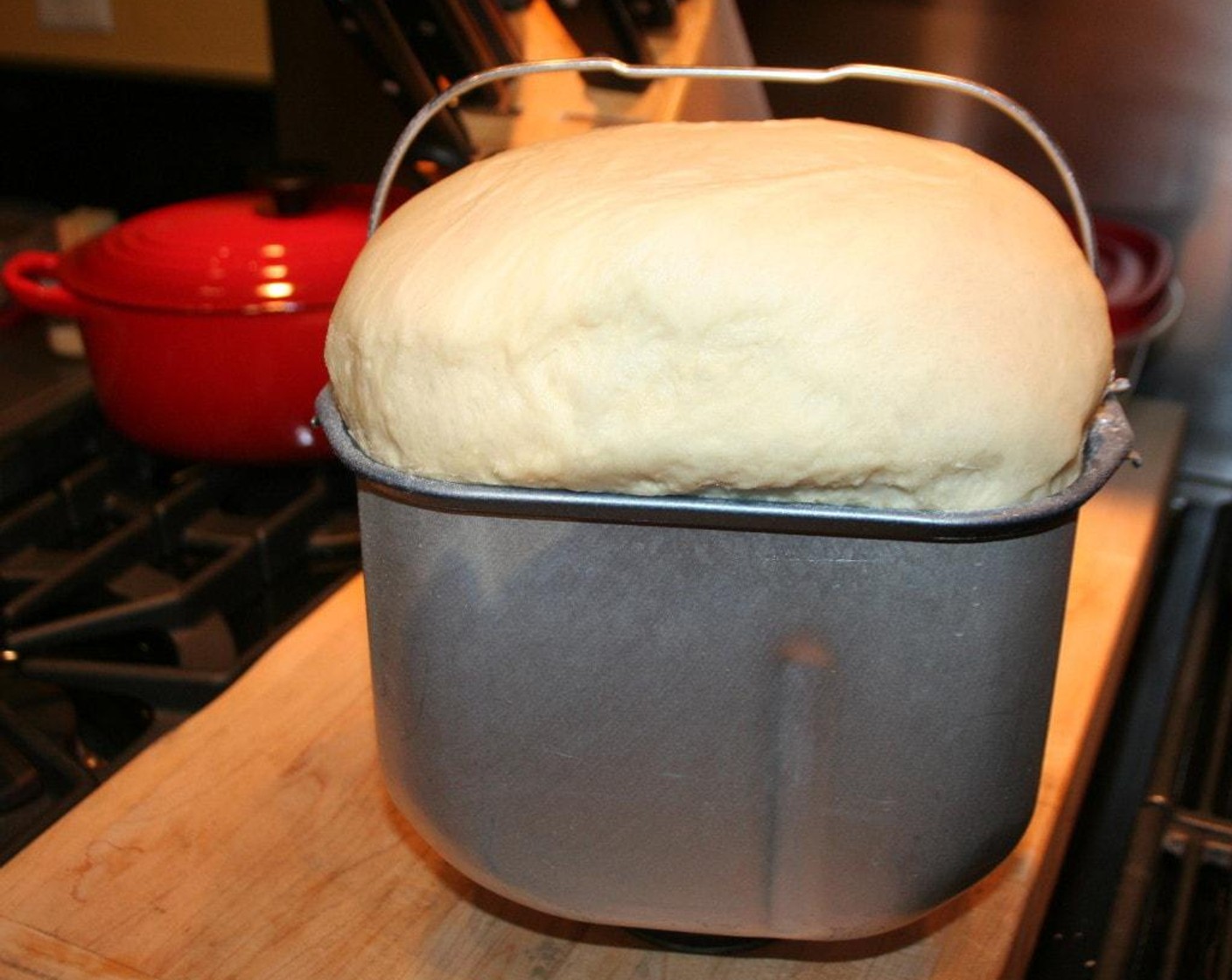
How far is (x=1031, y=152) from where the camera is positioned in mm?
1086

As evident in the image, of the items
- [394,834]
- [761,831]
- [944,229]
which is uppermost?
[944,229]

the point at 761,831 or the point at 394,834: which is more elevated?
the point at 761,831

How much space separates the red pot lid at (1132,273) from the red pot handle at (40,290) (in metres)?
0.76

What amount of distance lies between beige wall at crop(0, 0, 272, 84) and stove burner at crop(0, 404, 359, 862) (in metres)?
0.39

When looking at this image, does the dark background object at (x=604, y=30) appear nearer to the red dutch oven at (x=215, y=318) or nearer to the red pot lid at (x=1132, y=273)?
the red dutch oven at (x=215, y=318)

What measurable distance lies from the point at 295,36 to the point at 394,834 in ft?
2.80

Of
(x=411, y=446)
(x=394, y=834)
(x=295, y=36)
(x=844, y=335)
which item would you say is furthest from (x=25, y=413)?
(x=844, y=335)

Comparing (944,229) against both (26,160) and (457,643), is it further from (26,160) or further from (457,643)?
(26,160)

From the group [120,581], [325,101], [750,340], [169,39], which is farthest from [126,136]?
[750,340]

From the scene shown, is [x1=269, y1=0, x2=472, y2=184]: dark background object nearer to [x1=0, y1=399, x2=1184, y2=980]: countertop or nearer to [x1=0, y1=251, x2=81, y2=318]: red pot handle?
[x1=0, y1=251, x2=81, y2=318]: red pot handle

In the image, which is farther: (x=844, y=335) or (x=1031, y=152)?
(x=1031, y=152)

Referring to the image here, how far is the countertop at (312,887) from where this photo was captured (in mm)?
538

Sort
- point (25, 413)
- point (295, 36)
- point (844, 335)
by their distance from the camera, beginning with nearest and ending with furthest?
point (844, 335) < point (25, 413) < point (295, 36)

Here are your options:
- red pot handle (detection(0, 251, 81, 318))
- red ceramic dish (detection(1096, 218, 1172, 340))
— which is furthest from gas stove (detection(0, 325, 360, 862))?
red ceramic dish (detection(1096, 218, 1172, 340))
